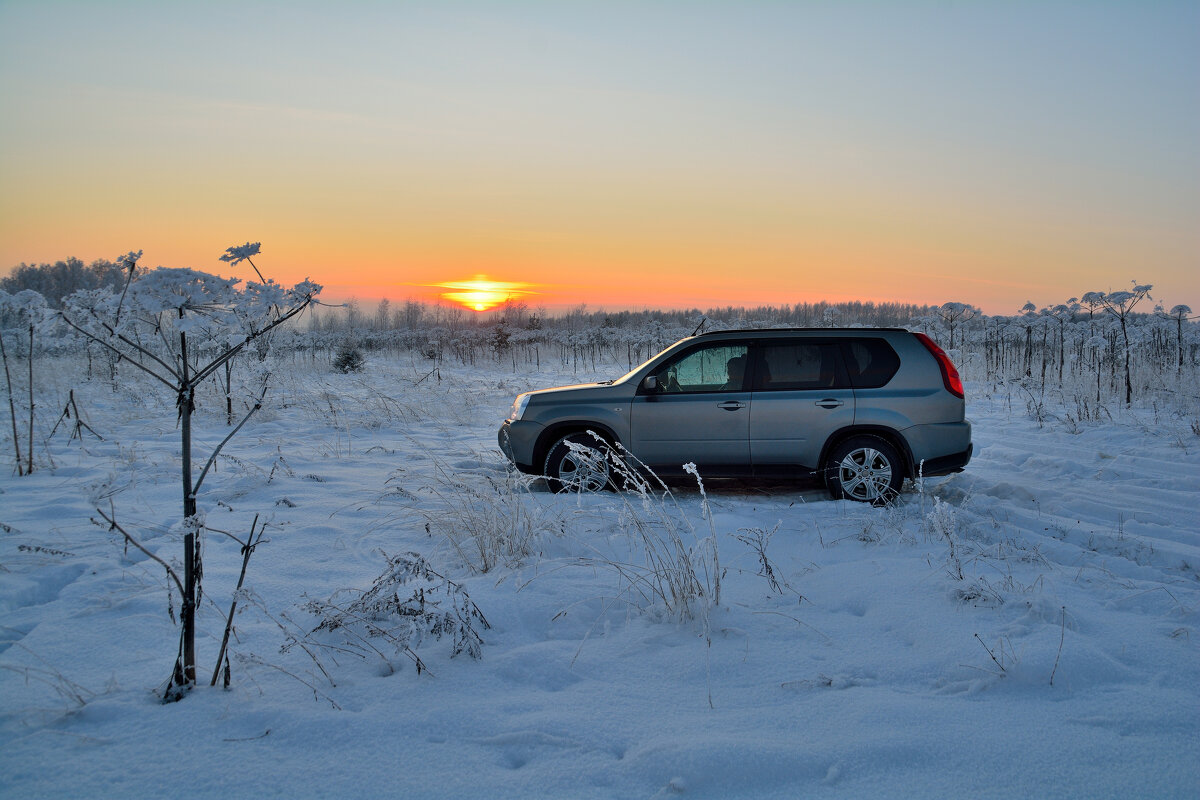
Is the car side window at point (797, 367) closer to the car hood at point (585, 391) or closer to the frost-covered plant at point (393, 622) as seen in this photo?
the car hood at point (585, 391)

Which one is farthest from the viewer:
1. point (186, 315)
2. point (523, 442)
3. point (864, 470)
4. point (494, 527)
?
point (523, 442)

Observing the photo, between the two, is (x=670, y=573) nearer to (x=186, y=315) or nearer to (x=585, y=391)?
(x=186, y=315)

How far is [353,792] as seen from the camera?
2092 millimetres

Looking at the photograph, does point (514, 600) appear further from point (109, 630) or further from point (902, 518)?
point (902, 518)

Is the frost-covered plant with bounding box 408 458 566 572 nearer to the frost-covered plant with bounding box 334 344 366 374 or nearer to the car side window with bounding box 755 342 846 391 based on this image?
the car side window with bounding box 755 342 846 391

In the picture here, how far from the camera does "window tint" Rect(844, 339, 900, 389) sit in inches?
234

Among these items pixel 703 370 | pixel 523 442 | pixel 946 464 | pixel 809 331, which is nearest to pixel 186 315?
pixel 523 442

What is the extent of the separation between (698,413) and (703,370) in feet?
1.43

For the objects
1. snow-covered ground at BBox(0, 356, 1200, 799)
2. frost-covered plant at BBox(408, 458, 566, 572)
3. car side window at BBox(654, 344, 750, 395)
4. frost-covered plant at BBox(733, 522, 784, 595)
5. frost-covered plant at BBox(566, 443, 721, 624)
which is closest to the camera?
snow-covered ground at BBox(0, 356, 1200, 799)

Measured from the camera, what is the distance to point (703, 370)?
6180mm

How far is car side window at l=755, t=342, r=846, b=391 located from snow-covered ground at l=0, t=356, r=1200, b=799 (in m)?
1.18

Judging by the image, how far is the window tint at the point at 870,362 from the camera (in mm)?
5949

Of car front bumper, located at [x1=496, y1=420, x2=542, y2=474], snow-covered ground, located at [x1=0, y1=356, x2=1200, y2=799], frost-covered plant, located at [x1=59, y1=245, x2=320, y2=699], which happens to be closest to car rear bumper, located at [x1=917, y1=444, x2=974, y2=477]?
snow-covered ground, located at [x1=0, y1=356, x2=1200, y2=799]

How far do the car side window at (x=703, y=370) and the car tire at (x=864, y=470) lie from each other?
121 cm
